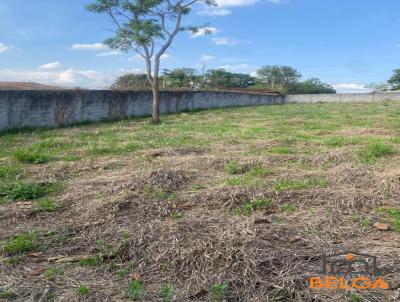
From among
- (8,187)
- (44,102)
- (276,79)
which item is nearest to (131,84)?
(44,102)

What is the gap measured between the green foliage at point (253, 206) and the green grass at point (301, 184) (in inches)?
17.2

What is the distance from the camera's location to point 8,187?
454 cm

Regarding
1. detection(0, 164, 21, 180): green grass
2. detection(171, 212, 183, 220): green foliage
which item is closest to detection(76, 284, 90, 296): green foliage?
detection(171, 212, 183, 220): green foliage

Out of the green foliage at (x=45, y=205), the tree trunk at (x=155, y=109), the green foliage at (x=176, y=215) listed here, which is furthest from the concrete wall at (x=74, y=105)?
the green foliage at (x=176, y=215)

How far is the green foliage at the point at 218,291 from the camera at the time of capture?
232 centimetres

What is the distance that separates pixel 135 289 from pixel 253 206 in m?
1.72

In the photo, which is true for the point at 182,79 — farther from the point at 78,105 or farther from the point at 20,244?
the point at 20,244

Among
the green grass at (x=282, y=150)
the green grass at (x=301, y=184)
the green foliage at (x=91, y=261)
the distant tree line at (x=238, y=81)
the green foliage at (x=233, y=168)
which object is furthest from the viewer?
the distant tree line at (x=238, y=81)

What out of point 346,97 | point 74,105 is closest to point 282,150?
point 74,105

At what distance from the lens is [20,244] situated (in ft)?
9.91

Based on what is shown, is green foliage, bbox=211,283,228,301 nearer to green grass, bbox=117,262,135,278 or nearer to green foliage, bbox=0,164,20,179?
green grass, bbox=117,262,135,278

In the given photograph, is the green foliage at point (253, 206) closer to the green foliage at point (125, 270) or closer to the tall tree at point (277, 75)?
the green foliage at point (125, 270)

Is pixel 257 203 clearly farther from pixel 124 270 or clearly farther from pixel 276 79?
pixel 276 79

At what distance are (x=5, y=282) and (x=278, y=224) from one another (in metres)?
2.08
